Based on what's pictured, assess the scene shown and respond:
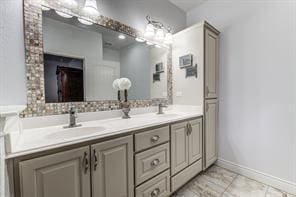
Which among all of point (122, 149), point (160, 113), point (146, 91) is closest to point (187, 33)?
point (146, 91)

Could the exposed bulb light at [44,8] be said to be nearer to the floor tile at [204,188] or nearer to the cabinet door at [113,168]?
the cabinet door at [113,168]

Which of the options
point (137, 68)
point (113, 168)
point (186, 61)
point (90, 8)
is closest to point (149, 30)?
point (137, 68)

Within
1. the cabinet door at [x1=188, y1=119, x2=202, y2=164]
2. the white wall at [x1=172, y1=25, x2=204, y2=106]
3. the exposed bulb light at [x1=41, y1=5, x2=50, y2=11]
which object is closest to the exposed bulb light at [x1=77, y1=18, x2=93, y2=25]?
the exposed bulb light at [x1=41, y1=5, x2=50, y2=11]

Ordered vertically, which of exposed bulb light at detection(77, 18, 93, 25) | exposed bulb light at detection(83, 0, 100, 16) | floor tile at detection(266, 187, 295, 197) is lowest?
floor tile at detection(266, 187, 295, 197)

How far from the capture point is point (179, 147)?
1574 millimetres

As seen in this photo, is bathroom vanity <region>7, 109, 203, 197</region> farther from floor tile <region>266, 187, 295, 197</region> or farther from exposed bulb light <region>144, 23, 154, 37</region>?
exposed bulb light <region>144, 23, 154, 37</region>

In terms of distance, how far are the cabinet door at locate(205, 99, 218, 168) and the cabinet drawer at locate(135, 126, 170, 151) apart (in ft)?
2.61

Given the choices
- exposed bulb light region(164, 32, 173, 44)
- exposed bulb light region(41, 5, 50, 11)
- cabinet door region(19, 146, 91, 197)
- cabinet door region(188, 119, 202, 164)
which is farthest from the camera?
exposed bulb light region(164, 32, 173, 44)

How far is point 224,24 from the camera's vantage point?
82.8 inches

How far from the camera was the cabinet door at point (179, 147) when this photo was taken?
1507 mm

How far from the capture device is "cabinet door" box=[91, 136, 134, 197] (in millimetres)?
965

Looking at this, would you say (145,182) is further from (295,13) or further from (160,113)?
(295,13)

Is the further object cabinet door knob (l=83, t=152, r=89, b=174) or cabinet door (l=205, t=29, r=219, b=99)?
cabinet door (l=205, t=29, r=219, b=99)

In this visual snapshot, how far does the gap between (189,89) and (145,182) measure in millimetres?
1294
